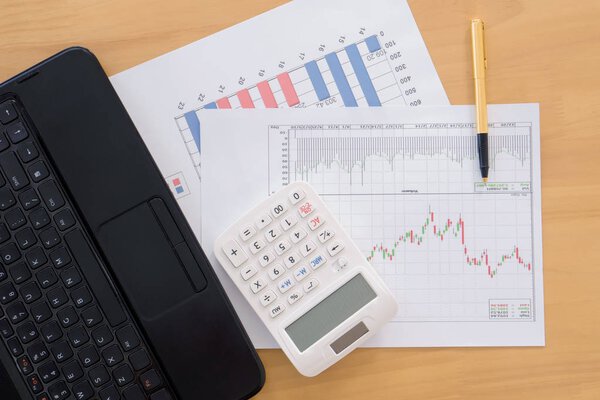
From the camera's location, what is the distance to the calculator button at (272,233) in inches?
21.5

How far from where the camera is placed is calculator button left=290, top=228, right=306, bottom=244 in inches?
21.5

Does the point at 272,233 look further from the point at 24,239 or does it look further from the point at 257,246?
the point at 24,239

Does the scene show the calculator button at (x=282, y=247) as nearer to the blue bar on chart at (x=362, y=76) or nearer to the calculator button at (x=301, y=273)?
the calculator button at (x=301, y=273)

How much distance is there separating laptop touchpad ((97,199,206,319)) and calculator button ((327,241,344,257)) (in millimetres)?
118

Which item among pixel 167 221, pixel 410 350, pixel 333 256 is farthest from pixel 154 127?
pixel 410 350

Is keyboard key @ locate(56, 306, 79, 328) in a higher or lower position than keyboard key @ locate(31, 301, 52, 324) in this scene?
lower

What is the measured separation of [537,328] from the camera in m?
0.56

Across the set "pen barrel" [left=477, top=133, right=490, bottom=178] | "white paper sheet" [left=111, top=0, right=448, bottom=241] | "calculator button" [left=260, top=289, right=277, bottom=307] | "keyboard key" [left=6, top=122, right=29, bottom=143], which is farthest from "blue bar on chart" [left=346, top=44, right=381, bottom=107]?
"keyboard key" [left=6, top=122, right=29, bottom=143]

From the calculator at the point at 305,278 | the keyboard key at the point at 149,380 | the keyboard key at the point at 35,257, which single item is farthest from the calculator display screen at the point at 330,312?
the keyboard key at the point at 35,257

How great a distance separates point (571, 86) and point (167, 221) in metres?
0.41

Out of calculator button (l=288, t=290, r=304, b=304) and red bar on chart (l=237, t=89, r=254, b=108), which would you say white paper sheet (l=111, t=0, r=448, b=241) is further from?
calculator button (l=288, t=290, r=304, b=304)

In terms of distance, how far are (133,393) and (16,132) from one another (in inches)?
9.8

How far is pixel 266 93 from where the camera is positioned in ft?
1.89

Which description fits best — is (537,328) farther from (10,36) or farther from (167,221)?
(10,36)
